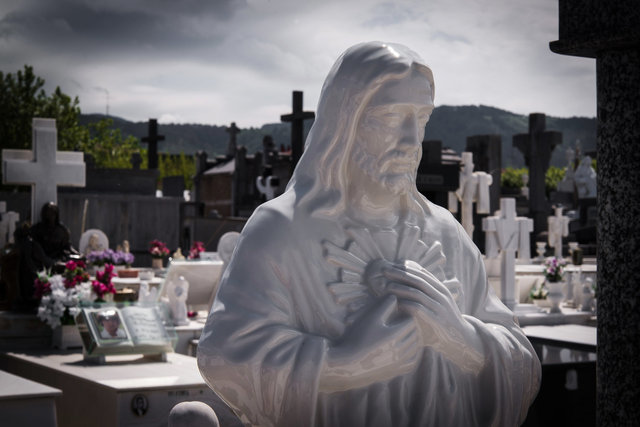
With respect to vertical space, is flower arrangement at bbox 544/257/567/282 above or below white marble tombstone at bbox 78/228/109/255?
below

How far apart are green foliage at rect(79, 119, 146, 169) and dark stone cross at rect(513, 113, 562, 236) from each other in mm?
27759

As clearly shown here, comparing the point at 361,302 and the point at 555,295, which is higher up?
the point at 361,302

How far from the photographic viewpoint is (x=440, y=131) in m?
155

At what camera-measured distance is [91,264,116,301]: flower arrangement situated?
8.27 m

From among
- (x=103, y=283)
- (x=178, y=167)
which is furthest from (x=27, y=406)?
(x=178, y=167)

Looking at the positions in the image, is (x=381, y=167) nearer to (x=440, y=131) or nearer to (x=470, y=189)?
(x=470, y=189)

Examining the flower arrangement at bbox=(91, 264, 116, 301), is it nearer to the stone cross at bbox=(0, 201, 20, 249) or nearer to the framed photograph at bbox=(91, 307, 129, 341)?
the framed photograph at bbox=(91, 307, 129, 341)

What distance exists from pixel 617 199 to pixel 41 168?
8.09 metres

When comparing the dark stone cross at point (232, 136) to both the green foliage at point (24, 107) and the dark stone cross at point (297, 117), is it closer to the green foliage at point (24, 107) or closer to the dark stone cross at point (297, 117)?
the green foliage at point (24, 107)

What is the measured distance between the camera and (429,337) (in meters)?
2.95

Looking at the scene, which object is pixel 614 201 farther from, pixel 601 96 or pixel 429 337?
pixel 429 337

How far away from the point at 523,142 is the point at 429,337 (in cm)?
2184

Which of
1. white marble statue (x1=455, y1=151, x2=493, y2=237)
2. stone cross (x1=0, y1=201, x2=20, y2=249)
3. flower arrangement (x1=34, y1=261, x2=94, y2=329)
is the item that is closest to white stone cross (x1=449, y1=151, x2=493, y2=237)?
white marble statue (x1=455, y1=151, x2=493, y2=237)

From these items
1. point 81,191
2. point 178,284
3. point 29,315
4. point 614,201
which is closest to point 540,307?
point 178,284
